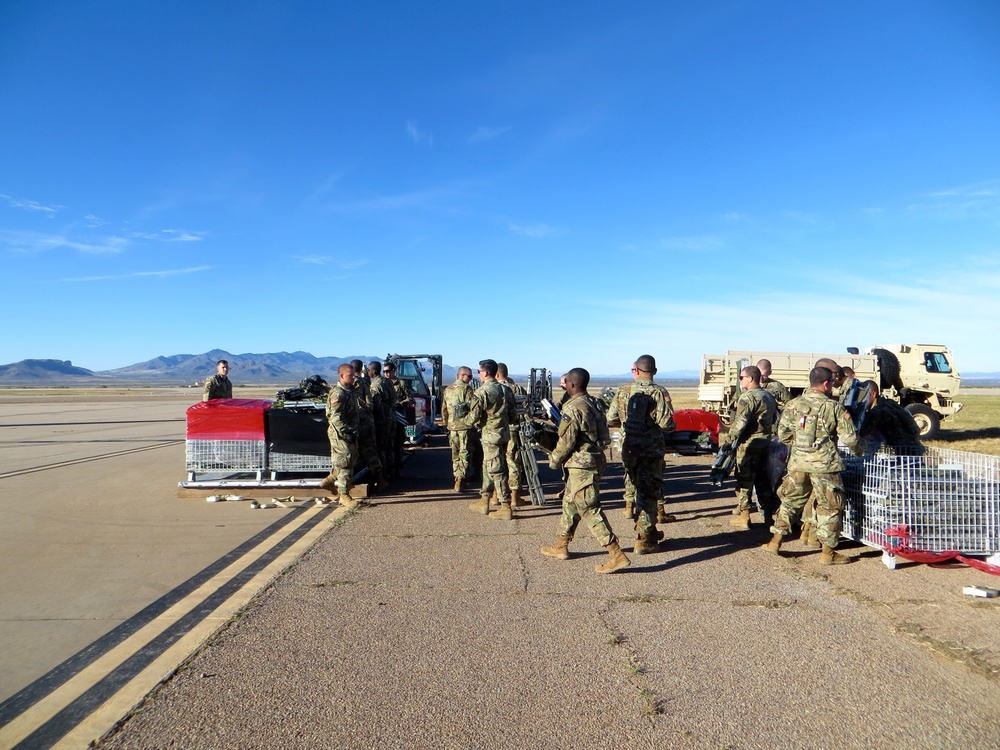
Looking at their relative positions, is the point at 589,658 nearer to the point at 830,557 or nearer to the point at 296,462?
the point at 830,557

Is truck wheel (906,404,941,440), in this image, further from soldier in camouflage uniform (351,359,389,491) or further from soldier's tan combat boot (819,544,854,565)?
soldier in camouflage uniform (351,359,389,491)

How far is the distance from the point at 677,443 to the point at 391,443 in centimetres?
533

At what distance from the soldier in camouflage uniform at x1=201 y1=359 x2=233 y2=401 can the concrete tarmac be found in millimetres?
6308

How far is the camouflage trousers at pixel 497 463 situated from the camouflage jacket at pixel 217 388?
18.4ft

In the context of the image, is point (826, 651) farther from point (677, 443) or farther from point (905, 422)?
point (677, 443)

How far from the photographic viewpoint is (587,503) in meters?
5.54

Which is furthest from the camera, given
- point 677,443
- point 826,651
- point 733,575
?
point 677,443

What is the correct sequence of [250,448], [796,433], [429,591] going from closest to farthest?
[429,591] → [796,433] → [250,448]

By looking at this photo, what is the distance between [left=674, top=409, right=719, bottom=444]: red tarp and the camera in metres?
12.4

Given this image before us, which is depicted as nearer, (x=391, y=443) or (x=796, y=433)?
(x=796, y=433)

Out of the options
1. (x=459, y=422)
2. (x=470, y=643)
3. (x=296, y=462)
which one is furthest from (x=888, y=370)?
(x=470, y=643)

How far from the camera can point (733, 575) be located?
544 centimetres

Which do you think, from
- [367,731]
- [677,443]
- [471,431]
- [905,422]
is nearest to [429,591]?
[367,731]

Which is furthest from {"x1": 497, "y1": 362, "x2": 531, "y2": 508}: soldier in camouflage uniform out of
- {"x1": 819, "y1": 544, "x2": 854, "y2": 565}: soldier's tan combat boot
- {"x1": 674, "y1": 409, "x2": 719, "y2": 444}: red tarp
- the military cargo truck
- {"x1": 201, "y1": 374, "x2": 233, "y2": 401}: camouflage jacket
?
the military cargo truck
